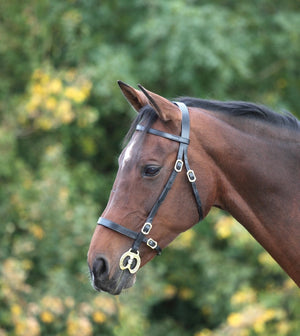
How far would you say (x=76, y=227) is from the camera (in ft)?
18.8

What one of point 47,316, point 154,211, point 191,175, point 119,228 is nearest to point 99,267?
point 119,228

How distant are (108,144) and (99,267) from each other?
→ 516 cm

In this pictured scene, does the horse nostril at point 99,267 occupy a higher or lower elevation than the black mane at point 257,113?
lower

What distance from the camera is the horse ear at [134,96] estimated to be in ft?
8.16

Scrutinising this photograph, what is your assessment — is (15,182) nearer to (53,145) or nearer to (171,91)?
(53,145)

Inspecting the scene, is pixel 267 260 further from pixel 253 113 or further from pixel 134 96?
pixel 134 96

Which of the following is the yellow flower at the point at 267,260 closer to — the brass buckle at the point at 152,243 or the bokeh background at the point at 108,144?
the bokeh background at the point at 108,144

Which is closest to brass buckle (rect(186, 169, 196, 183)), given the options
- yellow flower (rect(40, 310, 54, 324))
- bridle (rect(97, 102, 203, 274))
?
bridle (rect(97, 102, 203, 274))

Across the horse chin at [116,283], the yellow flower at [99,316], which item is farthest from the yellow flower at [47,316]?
the horse chin at [116,283]

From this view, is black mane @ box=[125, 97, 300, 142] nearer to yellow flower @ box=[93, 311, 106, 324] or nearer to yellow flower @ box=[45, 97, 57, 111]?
yellow flower @ box=[93, 311, 106, 324]

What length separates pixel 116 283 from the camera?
7.75ft

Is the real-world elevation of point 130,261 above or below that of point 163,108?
below

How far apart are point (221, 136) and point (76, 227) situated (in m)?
3.47

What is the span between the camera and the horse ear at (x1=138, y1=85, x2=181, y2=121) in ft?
7.90
